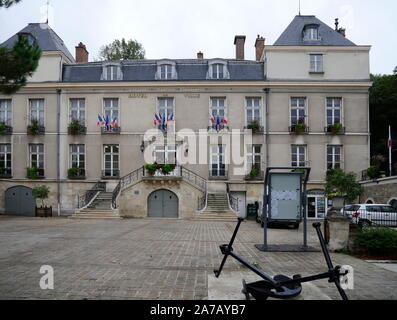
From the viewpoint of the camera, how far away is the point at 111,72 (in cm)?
2798

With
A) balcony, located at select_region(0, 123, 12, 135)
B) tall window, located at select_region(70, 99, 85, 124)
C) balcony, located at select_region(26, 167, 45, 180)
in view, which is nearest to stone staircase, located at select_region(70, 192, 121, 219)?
balcony, located at select_region(26, 167, 45, 180)

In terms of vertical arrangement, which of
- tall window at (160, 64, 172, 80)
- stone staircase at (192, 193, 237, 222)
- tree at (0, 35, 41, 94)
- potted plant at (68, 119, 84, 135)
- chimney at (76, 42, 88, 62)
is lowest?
stone staircase at (192, 193, 237, 222)

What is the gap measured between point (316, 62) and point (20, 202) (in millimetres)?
25529

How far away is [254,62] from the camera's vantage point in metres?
28.0

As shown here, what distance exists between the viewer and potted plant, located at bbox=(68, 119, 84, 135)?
26.6m

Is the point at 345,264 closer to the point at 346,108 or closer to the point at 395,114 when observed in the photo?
the point at 346,108

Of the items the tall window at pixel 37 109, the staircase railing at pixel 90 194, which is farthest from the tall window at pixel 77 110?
the staircase railing at pixel 90 194

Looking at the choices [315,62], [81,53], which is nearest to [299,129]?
[315,62]

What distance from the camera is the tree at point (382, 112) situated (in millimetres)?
36312

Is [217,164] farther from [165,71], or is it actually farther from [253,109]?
[165,71]

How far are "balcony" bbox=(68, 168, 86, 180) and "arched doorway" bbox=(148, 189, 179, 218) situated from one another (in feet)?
19.3

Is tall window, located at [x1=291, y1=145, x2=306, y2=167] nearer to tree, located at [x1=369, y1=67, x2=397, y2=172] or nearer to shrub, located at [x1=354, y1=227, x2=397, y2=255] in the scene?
tree, located at [x1=369, y1=67, x2=397, y2=172]

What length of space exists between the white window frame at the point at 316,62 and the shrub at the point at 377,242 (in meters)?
19.8
